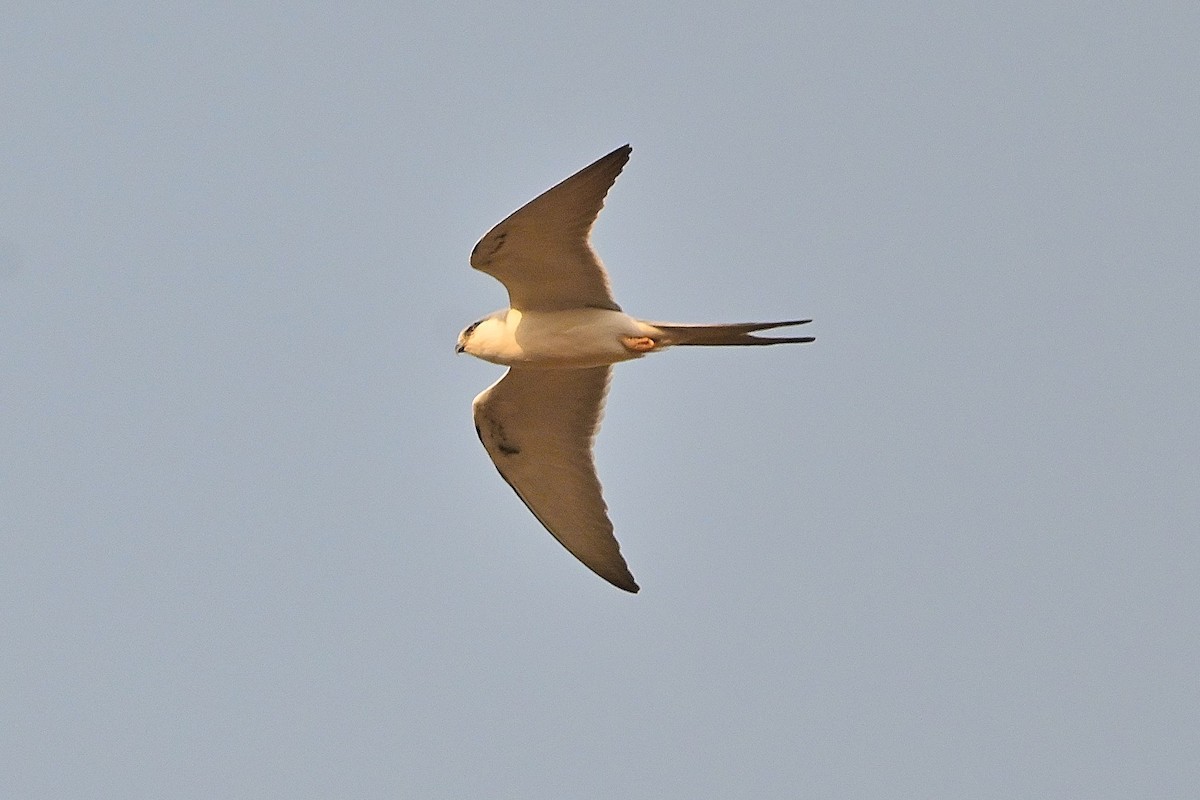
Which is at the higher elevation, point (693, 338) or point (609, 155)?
point (609, 155)

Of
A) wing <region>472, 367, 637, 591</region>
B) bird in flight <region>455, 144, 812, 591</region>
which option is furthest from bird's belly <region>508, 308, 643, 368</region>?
wing <region>472, 367, 637, 591</region>

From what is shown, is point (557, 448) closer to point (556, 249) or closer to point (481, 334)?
point (481, 334)

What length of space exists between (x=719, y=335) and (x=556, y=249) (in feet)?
3.81

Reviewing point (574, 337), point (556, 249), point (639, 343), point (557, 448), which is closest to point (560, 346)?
point (574, 337)

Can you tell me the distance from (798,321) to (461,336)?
8.09ft

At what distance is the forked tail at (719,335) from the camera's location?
10203 mm

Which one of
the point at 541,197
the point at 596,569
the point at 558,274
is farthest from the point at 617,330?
the point at 596,569

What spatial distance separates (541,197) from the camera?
10.1 metres

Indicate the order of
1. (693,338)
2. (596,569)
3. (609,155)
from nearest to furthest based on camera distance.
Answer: (609,155) < (693,338) < (596,569)

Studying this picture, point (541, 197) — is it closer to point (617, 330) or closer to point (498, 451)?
point (617, 330)

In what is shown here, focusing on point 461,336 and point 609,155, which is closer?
point 609,155

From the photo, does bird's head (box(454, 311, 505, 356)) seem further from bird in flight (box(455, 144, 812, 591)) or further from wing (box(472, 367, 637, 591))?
wing (box(472, 367, 637, 591))

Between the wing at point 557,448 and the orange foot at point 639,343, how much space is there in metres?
0.99

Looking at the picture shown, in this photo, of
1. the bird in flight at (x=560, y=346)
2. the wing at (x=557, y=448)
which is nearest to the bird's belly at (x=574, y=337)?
the bird in flight at (x=560, y=346)
